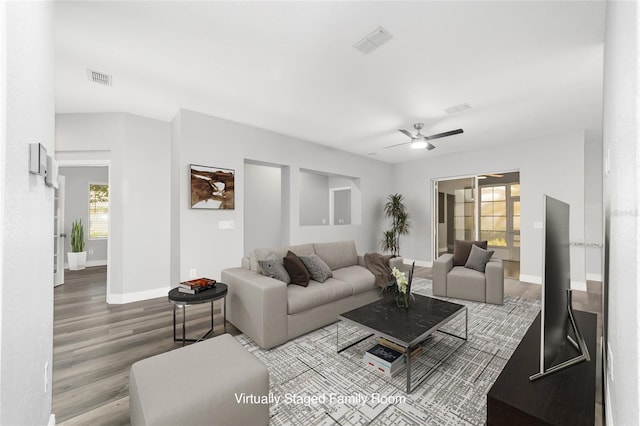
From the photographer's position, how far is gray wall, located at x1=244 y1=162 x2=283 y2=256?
20.0 feet

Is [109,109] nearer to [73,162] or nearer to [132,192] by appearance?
[73,162]

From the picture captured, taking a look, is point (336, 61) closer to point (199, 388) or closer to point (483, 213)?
point (199, 388)

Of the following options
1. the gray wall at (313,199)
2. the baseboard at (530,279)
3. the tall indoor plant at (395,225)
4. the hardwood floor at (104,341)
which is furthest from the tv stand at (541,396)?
the gray wall at (313,199)

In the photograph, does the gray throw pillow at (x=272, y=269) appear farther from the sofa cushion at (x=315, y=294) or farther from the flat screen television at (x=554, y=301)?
the flat screen television at (x=554, y=301)

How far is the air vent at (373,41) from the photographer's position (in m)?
2.18

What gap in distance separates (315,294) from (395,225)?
444 centimetres

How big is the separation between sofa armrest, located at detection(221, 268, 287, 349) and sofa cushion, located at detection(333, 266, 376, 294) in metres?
0.99

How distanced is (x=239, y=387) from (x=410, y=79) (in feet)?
10.4

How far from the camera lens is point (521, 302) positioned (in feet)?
12.7

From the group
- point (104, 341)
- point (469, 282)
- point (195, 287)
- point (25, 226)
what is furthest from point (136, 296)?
point (469, 282)

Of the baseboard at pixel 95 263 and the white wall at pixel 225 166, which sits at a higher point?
the white wall at pixel 225 166

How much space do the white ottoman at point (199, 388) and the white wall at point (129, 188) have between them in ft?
9.65

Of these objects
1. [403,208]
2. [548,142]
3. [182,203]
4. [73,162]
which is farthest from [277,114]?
[548,142]

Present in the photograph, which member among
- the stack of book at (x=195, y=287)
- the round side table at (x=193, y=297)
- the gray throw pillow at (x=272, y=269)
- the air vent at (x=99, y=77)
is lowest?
the round side table at (x=193, y=297)
